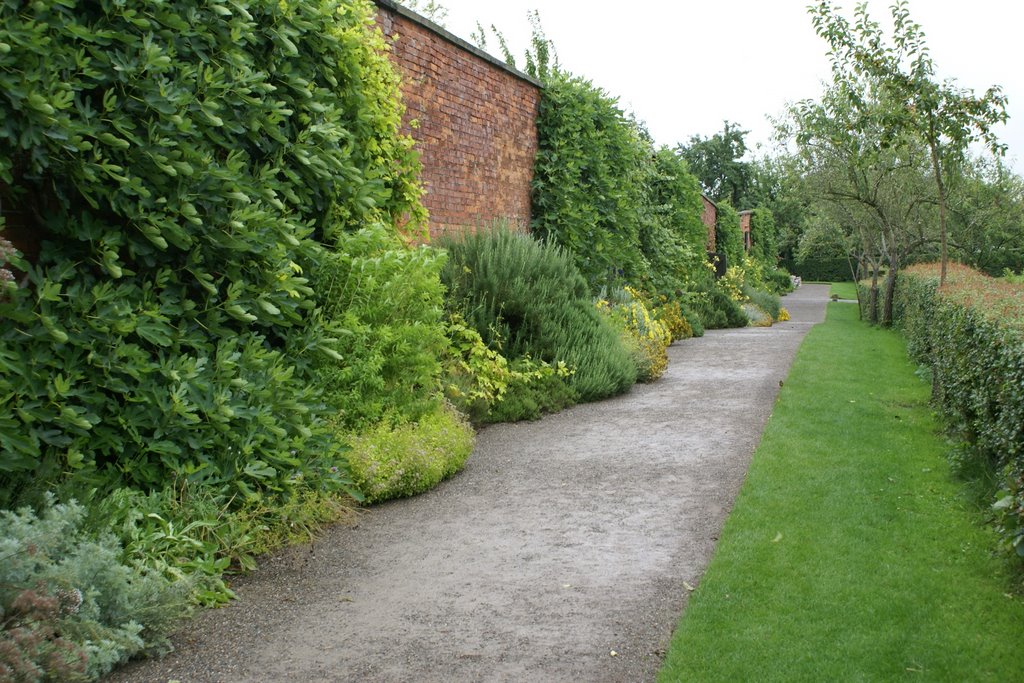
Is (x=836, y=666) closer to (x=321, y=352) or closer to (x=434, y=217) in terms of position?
(x=321, y=352)

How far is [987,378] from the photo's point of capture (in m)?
6.38

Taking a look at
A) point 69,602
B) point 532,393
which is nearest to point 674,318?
point 532,393

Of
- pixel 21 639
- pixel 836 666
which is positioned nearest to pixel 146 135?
pixel 21 639

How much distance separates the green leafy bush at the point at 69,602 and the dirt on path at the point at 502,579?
0.53 feet

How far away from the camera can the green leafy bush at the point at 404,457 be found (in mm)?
6094

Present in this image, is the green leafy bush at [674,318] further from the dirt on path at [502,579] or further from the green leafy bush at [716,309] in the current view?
the dirt on path at [502,579]

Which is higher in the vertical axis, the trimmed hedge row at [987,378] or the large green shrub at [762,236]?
the large green shrub at [762,236]

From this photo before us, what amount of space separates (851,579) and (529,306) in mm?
5773

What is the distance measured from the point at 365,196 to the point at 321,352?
54.7 inches

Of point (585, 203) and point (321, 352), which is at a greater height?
point (585, 203)

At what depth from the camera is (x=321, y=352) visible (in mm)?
6059

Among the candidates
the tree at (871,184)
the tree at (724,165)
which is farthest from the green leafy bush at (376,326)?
the tree at (724,165)

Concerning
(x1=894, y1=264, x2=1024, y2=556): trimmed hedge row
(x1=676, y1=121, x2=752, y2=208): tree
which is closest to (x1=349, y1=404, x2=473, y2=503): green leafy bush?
(x1=894, y1=264, x2=1024, y2=556): trimmed hedge row

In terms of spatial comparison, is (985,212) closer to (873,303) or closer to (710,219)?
(873,303)
